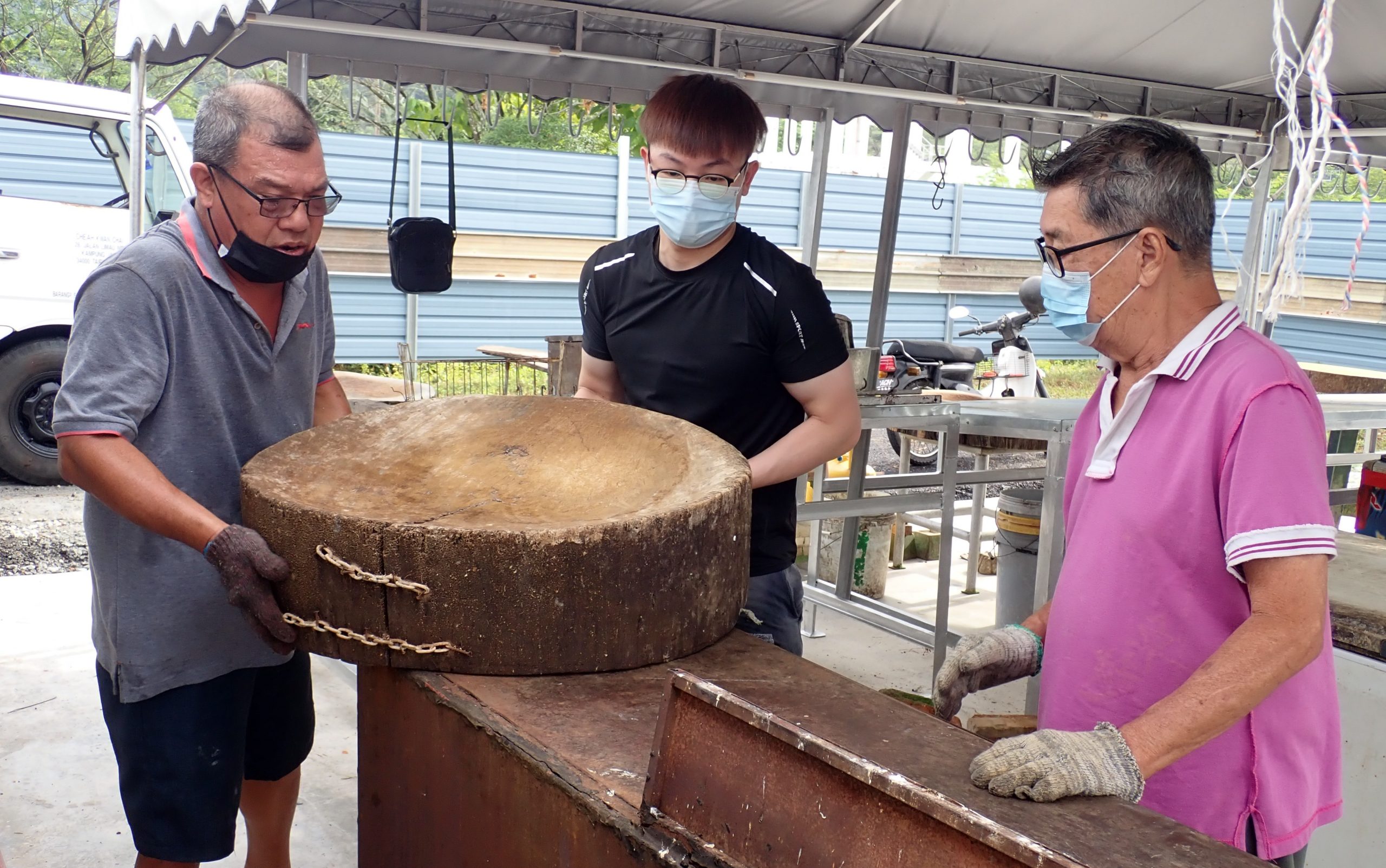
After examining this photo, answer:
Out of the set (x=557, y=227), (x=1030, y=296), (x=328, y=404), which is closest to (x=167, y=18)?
(x=328, y=404)

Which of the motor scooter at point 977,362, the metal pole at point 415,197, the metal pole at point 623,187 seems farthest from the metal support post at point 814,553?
the metal pole at point 623,187

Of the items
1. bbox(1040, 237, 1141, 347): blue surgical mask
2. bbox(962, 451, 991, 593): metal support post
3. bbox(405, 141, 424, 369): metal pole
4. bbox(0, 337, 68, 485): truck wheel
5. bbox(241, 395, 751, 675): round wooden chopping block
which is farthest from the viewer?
bbox(405, 141, 424, 369): metal pole

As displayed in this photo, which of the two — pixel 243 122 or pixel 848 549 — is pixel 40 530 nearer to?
pixel 848 549

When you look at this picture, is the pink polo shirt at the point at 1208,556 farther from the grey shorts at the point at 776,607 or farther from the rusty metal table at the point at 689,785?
the grey shorts at the point at 776,607

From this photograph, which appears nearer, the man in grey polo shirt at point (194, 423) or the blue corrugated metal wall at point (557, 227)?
the man in grey polo shirt at point (194, 423)

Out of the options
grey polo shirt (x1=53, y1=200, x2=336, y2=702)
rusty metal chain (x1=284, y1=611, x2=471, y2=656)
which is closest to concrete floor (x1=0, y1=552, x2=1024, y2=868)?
grey polo shirt (x1=53, y1=200, x2=336, y2=702)

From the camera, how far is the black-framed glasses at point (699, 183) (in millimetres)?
1786

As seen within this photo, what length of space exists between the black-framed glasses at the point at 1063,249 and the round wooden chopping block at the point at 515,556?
19.0 inches

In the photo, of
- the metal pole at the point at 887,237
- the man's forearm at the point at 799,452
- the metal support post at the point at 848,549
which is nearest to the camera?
the man's forearm at the point at 799,452

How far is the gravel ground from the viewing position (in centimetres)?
480

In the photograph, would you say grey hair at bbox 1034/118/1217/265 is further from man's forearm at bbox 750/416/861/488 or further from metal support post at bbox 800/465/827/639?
metal support post at bbox 800/465/827/639

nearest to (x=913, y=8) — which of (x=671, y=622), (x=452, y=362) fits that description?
(x=671, y=622)

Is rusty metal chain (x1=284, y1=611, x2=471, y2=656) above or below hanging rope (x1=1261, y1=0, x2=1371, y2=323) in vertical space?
below

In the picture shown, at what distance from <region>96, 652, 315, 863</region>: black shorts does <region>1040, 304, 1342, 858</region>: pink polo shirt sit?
4.06 feet
